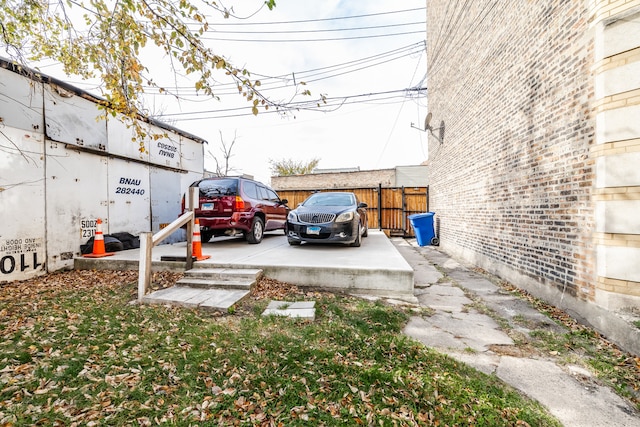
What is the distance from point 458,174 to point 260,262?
20.4 ft

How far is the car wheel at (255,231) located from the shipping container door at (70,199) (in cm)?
326

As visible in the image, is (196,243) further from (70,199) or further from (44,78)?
(44,78)

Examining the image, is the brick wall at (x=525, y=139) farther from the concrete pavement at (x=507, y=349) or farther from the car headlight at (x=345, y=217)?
the car headlight at (x=345, y=217)

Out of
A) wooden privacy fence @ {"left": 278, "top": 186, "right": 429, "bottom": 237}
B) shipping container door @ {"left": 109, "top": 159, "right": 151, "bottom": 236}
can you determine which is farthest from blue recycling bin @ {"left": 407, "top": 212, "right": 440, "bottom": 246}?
shipping container door @ {"left": 109, "top": 159, "right": 151, "bottom": 236}

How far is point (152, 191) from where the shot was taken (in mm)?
7793

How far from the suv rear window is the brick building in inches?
227

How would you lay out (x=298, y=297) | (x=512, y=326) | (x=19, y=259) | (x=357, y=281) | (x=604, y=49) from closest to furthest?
(x=604, y=49) < (x=512, y=326) < (x=298, y=297) < (x=357, y=281) < (x=19, y=259)

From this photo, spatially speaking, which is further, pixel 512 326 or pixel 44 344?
pixel 512 326

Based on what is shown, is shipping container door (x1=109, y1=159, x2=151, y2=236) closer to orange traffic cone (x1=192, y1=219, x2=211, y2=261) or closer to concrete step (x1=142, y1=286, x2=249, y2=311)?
orange traffic cone (x1=192, y1=219, x2=211, y2=261)

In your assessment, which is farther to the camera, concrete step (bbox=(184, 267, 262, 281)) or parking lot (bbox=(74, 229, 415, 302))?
concrete step (bbox=(184, 267, 262, 281))

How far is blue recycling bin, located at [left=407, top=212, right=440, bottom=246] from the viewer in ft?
33.5

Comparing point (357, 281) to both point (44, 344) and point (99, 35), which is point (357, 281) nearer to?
point (44, 344)

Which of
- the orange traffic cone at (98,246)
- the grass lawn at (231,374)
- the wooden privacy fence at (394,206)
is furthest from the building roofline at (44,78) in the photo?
the wooden privacy fence at (394,206)

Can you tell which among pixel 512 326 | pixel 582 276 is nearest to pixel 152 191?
pixel 512 326
